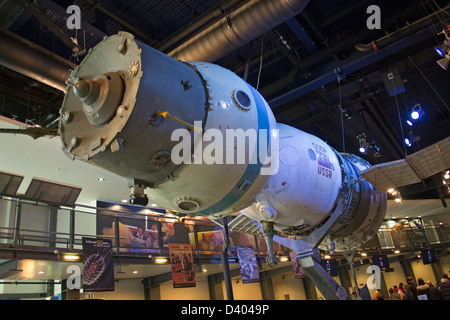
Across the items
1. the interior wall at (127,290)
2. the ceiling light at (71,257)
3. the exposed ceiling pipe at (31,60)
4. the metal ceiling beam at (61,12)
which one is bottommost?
the interior wall at (127,290)

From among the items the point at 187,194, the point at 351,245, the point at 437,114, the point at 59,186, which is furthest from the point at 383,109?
the point at 187,194

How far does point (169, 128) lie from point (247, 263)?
1130cm

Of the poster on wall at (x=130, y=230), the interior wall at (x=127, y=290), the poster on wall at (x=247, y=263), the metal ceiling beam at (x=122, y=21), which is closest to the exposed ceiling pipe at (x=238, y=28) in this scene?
the metal ceiling beam at (x=122, y=21)

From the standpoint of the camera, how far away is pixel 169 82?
8.42ft

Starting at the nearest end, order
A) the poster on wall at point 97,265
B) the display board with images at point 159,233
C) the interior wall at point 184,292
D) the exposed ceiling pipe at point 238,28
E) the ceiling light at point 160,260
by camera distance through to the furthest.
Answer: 1. the exposed ceiling pipe at point 238,28
2. the poster on wall at point 97,265
3. the display board with images at point 159,233
4. the ceiling light at point 160,260
5. the interior wall at point 184,292

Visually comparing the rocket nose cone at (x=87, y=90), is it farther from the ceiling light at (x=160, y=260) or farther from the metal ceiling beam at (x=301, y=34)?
the ceiling light at (x=160, y=260)

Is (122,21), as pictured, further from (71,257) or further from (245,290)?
(245,290)

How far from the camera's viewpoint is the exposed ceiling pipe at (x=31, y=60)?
6.86 m

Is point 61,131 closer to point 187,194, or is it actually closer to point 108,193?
point 187,194

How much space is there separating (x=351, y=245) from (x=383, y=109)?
8203mm

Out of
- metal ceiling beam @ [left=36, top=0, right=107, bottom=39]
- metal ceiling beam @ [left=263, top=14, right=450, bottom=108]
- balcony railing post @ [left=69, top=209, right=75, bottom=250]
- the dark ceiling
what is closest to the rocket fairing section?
the dark ceiling

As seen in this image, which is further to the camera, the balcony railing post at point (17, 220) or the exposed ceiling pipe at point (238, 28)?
the balcony railing post at point (17, 220)

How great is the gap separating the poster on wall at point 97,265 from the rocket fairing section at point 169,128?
22.5 ft

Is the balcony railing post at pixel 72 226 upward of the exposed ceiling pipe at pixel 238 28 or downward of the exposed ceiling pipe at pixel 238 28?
downward
